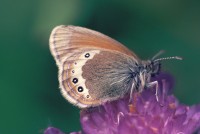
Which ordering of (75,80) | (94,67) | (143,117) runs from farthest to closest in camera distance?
(94,67), (75,80), (143,117)

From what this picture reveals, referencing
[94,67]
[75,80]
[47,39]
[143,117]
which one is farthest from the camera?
[47,39]

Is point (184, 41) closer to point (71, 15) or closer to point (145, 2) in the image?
point (145, 2)

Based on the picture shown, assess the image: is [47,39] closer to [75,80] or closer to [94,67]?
[94,67]

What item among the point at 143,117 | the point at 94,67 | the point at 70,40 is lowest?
the point at 143,117

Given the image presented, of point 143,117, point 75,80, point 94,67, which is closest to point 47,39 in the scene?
point 94,67

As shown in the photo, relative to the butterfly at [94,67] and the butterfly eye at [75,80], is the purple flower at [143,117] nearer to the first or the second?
the butterfly at [94,67]

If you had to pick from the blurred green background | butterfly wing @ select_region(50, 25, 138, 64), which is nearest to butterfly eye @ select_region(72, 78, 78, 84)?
butterfly wing @ select_region(50, 25, 138, 64)
